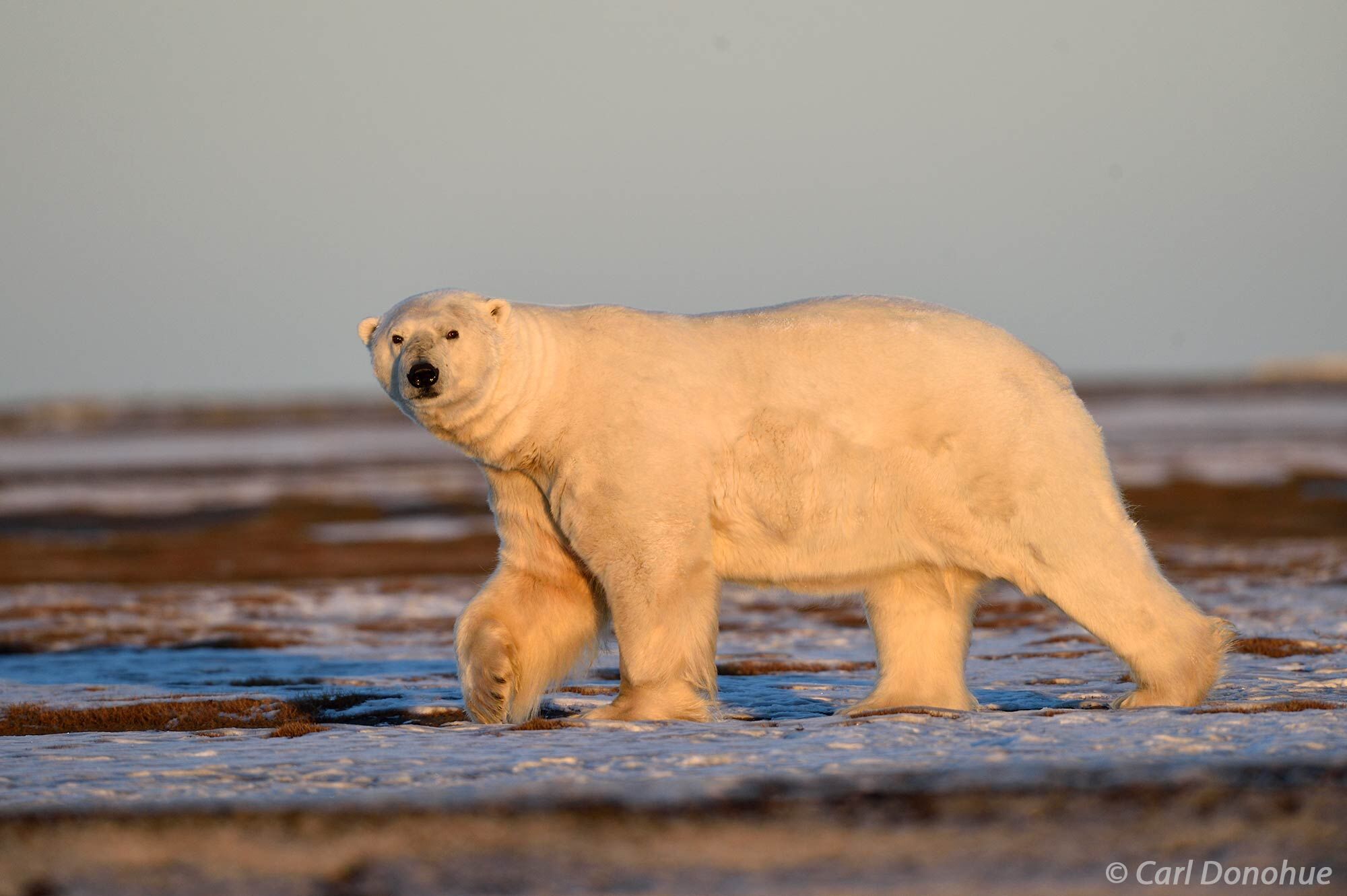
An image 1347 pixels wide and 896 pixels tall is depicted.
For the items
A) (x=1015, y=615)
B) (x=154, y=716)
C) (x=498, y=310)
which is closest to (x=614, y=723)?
(x=498, y=310)

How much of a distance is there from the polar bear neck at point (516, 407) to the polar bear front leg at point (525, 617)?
224 millimetres

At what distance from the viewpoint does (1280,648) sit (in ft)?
29.8

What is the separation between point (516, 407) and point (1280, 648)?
501 cm

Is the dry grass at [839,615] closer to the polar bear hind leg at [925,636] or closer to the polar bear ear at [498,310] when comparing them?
the polar bear hind leg at [925,636]

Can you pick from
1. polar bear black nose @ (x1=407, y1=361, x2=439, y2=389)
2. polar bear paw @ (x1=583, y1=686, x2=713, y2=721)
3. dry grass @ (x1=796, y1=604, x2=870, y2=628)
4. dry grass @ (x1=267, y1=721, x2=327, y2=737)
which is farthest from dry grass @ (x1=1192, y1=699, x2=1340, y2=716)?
dry grass @ (x1=796, y1=604, x2=870, y2=628)

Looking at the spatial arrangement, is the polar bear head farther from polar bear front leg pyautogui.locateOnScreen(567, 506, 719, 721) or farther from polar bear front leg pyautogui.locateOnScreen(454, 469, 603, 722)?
polar bear front leg pyautogui.locateOnScreen(567, 506, 719, 721)

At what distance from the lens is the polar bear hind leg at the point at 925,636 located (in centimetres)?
702

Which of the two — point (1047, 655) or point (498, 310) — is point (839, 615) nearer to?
point (1047, 655)

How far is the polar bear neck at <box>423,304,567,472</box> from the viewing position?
21.5ft

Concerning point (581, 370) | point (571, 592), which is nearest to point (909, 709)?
point (571, 592)

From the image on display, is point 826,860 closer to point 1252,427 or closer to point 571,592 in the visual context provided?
point 571,592

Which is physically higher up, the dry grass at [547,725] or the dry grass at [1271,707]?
the dry grass at [1271,707]

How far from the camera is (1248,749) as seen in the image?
17.4 feet

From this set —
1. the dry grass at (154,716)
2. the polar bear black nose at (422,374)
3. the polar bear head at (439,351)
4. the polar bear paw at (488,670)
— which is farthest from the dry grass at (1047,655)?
the polar bear black nose at (422,374)
